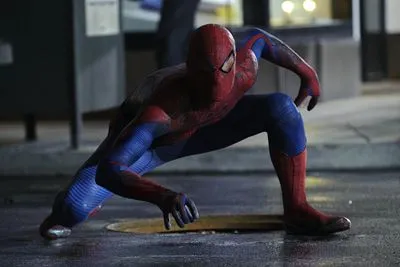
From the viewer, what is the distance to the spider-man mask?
274 inches

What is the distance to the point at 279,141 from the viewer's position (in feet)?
24.7

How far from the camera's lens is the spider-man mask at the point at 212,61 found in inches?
274

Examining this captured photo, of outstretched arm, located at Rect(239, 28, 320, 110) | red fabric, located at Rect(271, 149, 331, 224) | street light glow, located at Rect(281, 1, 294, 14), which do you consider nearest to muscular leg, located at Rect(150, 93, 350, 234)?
red fabric, located at Rect(271, 149, 331, 224)

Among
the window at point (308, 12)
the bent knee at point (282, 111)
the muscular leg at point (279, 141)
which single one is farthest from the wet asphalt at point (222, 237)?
the window at point (308, 12)

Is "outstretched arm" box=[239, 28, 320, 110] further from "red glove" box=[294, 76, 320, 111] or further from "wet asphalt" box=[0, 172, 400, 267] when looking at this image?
"wet asphalt" box=[0, 172, 400, 267]

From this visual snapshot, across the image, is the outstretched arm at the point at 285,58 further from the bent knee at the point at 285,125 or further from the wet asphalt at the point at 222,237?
the wet asphalt at the point at 222,237

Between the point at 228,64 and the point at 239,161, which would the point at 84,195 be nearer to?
the point at 228,64

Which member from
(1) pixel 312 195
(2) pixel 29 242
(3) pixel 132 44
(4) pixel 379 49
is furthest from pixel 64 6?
(4) pixel 379 49

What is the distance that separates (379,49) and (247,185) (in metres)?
9.80

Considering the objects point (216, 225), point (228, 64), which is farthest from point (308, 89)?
point (216, 225)

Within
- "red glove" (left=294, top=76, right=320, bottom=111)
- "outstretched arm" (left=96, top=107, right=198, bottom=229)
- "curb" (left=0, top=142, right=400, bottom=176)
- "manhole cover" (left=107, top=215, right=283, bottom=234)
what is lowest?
"curb" (left=0, top=142, right=400, bottom=176)

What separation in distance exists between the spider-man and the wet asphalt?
198 mm

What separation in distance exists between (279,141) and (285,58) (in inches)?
20.0

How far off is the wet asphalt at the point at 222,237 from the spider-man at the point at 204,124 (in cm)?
20
